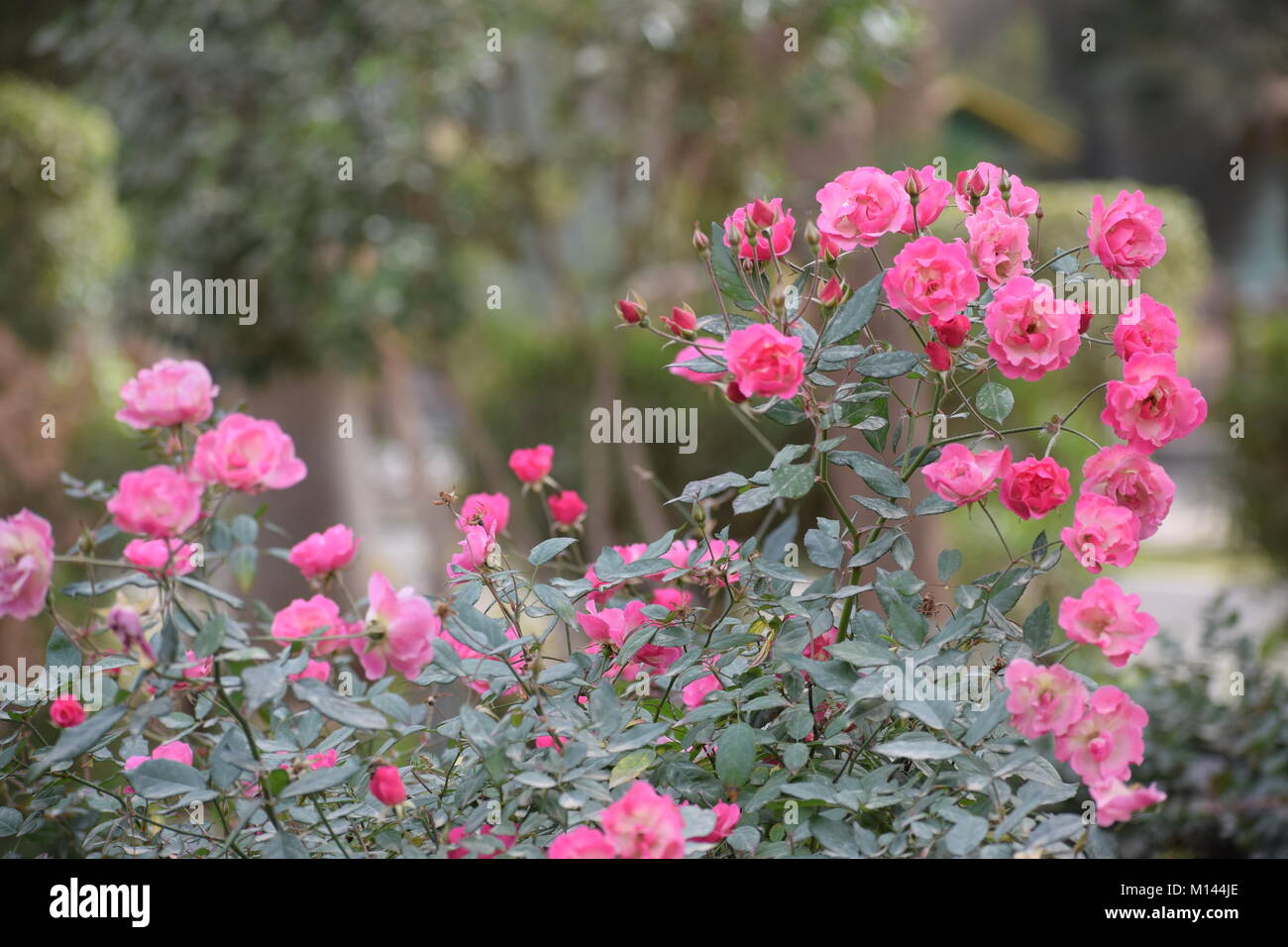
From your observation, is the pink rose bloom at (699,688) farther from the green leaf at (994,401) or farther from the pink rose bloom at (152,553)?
the pink rose bloom at (152,553)

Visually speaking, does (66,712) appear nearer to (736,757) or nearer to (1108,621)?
(736,757)

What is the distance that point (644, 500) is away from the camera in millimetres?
6367

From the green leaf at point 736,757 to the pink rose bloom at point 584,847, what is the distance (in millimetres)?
177

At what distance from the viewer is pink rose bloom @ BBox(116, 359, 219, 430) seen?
4.00 ft

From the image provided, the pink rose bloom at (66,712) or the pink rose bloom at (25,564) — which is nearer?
the pink rose bloom at (25,564)

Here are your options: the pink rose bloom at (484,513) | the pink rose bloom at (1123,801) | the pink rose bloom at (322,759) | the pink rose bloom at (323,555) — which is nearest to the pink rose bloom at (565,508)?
the pink rose bloom at (484,513)

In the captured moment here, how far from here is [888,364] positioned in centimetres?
132

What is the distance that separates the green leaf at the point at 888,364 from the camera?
1.31 metres

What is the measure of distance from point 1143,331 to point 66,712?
4.33ft

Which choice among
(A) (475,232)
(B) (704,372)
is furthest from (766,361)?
(A) (475,232)

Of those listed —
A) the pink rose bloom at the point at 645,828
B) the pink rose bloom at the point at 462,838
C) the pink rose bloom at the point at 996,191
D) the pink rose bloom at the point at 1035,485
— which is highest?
the pink rose bloom at the point at 996,191
